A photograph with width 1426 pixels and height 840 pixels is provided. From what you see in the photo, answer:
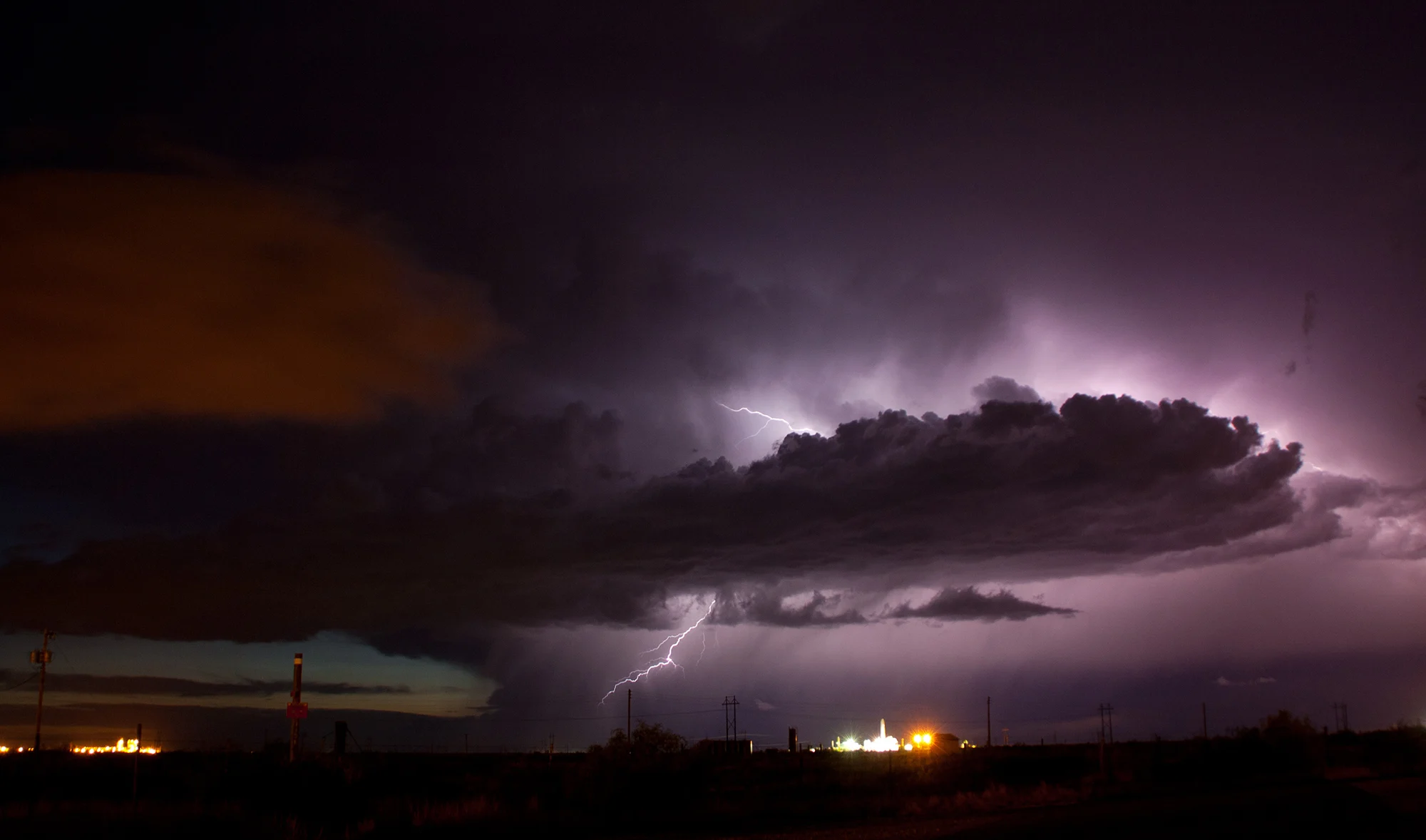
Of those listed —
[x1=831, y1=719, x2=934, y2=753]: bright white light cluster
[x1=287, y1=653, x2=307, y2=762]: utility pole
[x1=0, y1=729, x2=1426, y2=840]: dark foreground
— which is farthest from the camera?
[x1=831, y1=719, x2=934, y2=753]: bright white light cluster

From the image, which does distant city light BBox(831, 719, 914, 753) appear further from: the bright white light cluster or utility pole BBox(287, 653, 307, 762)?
utility pole BBox(287, 653, 307, 762)

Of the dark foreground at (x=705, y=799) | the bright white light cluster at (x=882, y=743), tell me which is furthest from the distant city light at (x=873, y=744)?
the dark foreground at (x=705, y=799)

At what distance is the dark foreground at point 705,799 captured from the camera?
80.5 feet

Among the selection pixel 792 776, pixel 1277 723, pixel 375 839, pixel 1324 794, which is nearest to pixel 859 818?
pixel 375 839

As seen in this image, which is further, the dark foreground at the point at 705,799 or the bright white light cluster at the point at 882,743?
the bright white light cluster at the point at 882,743

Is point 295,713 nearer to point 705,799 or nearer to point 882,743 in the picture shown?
point 705,799

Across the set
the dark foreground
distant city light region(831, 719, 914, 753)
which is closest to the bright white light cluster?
distant city light region(831, 719, 914, 753)

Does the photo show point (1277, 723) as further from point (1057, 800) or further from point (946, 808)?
point (946, 808)

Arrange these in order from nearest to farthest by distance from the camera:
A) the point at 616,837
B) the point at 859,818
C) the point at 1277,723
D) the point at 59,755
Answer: the point at 616,837
the point at 859,818
the point at 59,755
the point at 1277,723

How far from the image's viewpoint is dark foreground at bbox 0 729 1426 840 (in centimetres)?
2453

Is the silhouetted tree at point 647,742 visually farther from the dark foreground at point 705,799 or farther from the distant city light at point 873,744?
the distant city light at point 873,744

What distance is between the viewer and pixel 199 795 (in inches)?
1220

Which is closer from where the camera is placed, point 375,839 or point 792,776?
point 375,839

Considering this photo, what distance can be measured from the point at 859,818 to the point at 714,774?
15.5 meters
